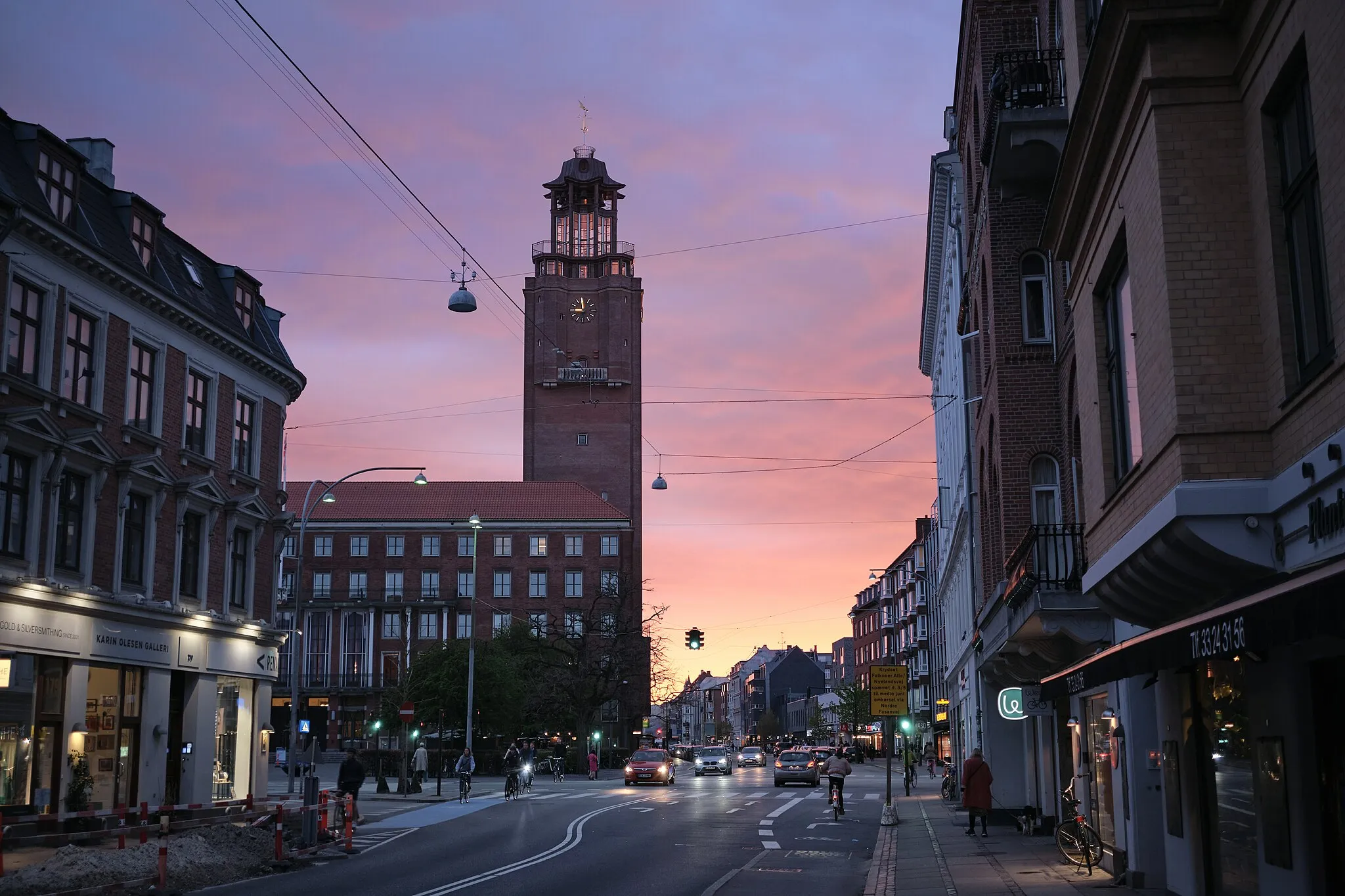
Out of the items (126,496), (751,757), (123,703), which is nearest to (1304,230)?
(126,496)

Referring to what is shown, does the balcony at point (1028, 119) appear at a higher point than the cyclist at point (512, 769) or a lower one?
higher

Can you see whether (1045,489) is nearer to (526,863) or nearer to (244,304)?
(526,863)

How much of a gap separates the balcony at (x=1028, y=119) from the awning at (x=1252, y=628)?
36.2 ft

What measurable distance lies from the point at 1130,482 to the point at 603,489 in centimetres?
9273

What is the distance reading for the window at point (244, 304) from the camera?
37156 millimetres

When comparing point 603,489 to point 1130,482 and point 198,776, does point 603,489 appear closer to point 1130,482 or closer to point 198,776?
point 198,776

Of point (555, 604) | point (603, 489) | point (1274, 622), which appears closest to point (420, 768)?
point (1274, 622)

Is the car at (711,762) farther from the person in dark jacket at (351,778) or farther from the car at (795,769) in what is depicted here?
the person in dark jacket at (351,778)

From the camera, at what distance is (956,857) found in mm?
21156

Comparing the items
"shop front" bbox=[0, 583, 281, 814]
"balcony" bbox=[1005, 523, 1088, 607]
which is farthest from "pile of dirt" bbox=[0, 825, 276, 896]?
"balcony" bbox=[1005, 523, 1088, 607]

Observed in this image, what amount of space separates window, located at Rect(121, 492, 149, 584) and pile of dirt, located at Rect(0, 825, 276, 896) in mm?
10747

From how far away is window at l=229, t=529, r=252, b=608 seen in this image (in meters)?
36.2

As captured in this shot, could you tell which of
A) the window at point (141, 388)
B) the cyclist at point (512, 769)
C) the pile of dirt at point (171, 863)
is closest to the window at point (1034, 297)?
the pile of dirt at point (171, 863)

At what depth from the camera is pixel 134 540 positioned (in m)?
31.1
